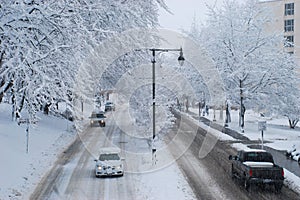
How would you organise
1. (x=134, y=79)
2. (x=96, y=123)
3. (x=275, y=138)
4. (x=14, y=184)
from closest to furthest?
(x=14, y=184) → (x=134, y=79) → (x=275, y=138) → (x=96, y=123)

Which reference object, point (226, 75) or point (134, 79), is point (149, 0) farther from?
point (226, 75)

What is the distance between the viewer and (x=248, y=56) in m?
43.1

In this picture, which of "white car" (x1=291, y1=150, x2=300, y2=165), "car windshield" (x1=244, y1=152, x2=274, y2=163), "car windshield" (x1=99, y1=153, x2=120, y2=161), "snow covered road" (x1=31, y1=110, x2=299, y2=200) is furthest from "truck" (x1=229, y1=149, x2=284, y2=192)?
"white car" (x1=291, y1=150, x2=300, y2=165)

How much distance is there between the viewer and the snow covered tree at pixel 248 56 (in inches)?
1661

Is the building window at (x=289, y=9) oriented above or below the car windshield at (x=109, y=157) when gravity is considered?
above

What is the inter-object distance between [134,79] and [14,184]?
12.2 meters

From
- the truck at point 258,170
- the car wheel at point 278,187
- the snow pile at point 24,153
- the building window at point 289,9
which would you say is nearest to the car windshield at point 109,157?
the snow pile at point 24,153

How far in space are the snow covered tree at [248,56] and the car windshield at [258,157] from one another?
2335 cm

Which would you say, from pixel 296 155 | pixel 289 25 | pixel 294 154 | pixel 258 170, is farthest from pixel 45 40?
pixel 289 25

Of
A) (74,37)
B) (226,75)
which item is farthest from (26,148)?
(226,75)

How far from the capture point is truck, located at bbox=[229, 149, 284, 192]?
16719 mm

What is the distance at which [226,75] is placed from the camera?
4456 centimetres

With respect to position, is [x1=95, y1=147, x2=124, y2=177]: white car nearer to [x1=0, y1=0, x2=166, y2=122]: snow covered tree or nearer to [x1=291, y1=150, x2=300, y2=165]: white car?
[x1=0, y1=0, x2=166, y2=122]: snow covered tree

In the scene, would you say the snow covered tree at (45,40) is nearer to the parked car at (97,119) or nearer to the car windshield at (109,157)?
the car windshield at (109,157)
